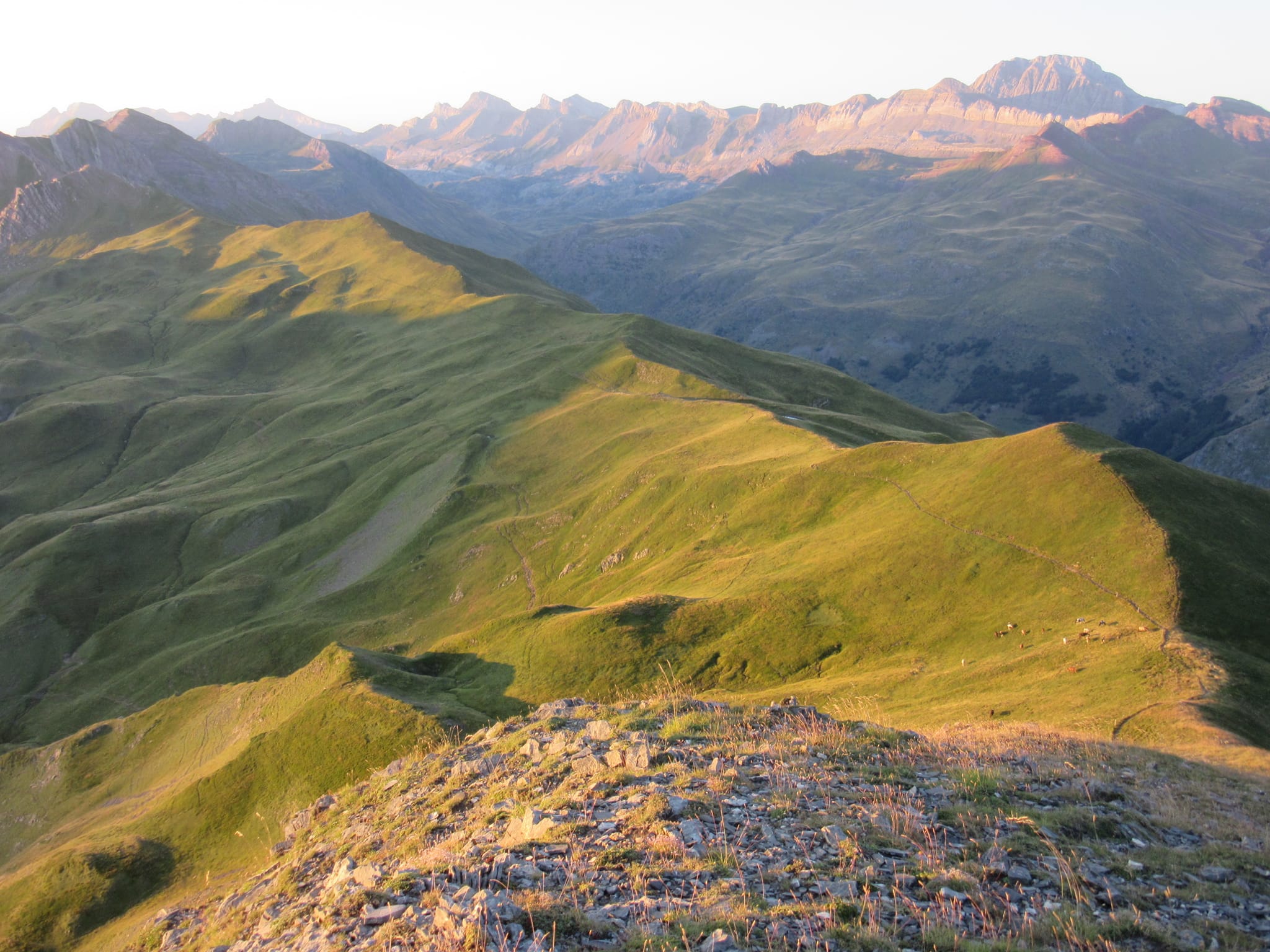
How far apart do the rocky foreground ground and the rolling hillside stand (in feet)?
39.2

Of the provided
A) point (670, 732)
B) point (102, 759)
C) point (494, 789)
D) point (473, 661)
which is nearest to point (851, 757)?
point (670, 732)

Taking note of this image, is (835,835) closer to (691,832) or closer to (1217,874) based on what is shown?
(691,832)

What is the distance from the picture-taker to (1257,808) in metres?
23.9

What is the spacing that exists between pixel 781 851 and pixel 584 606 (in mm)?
72602

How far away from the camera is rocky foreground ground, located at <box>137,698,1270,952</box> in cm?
1492

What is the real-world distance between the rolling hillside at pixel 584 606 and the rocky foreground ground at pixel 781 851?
12.0 m

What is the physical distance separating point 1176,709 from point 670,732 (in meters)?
24.1

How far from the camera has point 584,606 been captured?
89.7 meters

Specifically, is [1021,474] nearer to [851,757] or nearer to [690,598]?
[690,598]

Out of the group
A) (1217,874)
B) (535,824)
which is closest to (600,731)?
(535,824)

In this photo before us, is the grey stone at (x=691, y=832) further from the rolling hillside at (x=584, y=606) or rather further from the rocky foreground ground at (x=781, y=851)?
the rolling hillside at (x=584, y=606)

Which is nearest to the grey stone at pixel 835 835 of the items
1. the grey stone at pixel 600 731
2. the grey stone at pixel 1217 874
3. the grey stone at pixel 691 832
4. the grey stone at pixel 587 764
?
the grey stone at pixel 691 832

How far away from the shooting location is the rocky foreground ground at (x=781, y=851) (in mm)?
14922

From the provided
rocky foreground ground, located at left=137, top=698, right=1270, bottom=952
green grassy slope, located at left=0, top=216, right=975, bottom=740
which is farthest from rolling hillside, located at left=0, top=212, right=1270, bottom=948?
rocky foreground ground, located at left=137, top=698, right=1270, bottom=952
